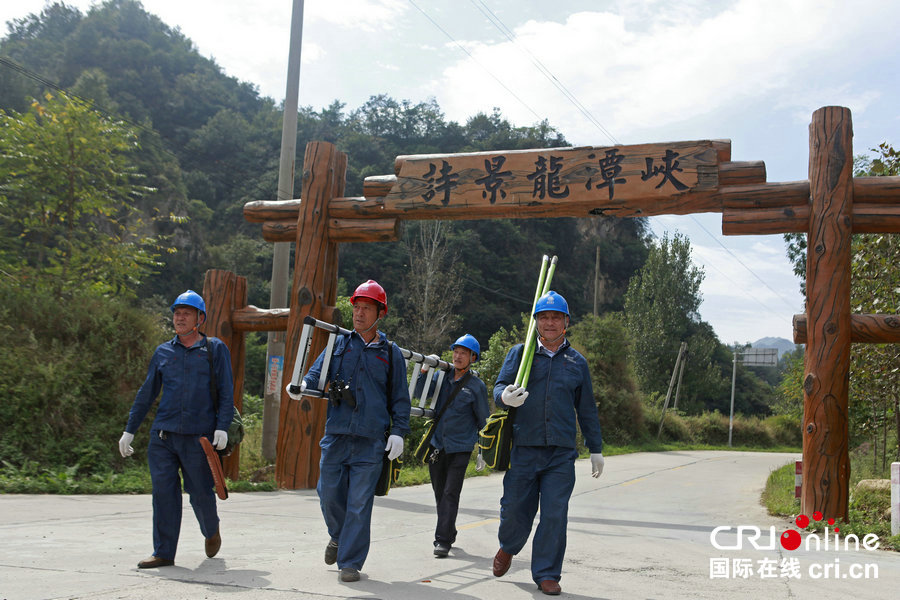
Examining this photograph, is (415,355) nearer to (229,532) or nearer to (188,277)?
(229,532)

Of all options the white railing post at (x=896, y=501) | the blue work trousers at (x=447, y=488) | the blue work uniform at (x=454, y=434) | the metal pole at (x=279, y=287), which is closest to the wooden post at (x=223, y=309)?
the metal pole at (x=279, y=287)

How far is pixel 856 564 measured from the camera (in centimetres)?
645

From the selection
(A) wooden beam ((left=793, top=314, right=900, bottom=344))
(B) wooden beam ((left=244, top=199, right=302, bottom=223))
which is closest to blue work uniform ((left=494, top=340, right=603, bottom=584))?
(A) wooden beam ((left=793, top=314, right=900, bottom=344))

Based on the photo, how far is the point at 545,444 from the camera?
5137mm

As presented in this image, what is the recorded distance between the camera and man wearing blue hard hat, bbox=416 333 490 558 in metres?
6.91

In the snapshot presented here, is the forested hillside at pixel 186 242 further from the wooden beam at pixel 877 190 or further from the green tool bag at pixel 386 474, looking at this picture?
the wooden beam at pixel 877 190

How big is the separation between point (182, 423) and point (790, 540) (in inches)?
242

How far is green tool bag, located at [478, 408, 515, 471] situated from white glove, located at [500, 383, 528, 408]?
0.66 ft

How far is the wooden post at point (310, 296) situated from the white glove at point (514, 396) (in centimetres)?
615

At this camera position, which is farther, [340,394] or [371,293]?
[371,293]

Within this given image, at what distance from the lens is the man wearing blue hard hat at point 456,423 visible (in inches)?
272

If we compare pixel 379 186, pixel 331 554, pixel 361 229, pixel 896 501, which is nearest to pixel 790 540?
pixel 896 501

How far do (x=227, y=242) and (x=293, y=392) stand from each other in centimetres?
5145

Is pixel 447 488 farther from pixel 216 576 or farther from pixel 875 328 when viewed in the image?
pixel 875 328
